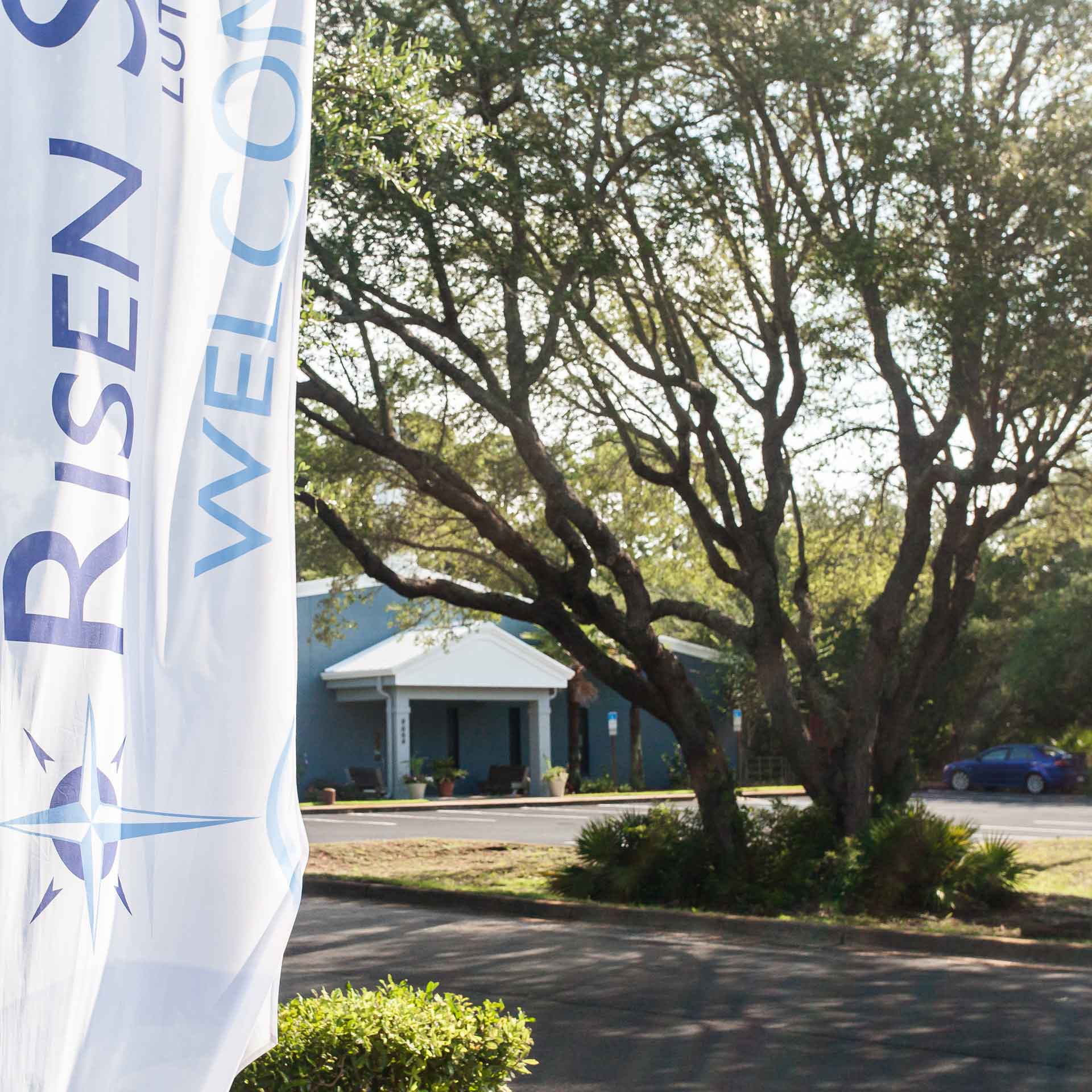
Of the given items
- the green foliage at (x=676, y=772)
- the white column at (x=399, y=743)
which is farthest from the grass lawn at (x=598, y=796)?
the white column at (x=399, y=743)

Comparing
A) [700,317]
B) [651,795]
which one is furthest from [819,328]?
[651,795]

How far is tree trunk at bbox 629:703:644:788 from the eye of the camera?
39188 millimetres

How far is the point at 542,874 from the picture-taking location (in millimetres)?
16578

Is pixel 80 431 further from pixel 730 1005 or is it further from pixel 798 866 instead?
pixel 798 866

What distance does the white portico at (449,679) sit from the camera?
113 ft

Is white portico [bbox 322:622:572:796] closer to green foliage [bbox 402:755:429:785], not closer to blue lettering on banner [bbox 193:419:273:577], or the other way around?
green foliage [bbox 402:755:429:785]

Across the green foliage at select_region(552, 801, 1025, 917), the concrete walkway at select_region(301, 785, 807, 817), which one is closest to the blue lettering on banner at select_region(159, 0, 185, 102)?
the green foliage at select_region(552, 801, 1025, 917)

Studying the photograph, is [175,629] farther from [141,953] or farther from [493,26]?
[493,26]

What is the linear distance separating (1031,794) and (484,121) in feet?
94.3

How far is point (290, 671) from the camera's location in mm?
3035

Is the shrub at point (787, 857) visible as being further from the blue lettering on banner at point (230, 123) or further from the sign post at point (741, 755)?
the sign post at point (741, 755)

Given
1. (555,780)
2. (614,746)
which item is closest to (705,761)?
(555,780)

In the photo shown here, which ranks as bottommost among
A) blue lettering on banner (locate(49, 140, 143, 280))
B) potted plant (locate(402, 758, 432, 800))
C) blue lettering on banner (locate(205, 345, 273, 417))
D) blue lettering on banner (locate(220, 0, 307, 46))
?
potted plant (locate(402, 758, 432, 800))

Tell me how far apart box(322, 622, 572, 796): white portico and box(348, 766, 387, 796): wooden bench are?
0.39 metres
